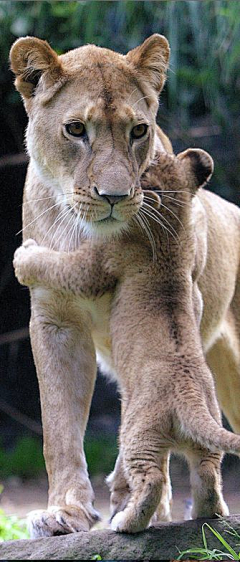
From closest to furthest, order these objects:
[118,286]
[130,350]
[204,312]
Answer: [130,350]
[118,286]
[204,312]

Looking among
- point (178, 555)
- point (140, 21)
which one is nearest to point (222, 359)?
point (178, 555)

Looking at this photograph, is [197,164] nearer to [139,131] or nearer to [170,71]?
[139,131]

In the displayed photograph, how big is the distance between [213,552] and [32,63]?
5.41 feet

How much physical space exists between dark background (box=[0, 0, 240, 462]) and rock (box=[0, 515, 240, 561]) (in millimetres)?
4152

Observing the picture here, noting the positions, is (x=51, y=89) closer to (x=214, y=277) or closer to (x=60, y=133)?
(x=60, y=133)

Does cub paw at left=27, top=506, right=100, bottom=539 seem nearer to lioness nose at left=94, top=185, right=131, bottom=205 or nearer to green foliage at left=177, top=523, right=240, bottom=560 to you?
green foliage at left=177, top=523, right=240, bottom=560

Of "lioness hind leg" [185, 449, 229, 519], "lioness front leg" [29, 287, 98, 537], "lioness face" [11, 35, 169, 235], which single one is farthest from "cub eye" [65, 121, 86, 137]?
"lioness hind leg" [185, 449, 229, 519]

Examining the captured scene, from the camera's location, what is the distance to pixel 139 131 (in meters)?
3.29

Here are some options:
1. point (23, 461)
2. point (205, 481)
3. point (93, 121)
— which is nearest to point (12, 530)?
point (205, 481)

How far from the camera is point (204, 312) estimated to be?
4.14 metres

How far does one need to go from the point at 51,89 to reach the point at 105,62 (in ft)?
0.64

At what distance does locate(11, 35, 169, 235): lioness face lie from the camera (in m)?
3.10

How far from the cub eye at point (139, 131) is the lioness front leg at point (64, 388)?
0.57 m

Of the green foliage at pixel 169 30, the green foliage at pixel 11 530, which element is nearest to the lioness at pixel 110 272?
the green foliage at pixel 11 530
